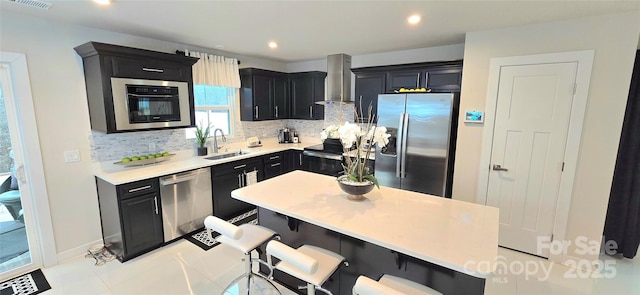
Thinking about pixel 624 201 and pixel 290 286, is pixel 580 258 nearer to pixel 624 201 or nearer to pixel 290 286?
pixel 624 201

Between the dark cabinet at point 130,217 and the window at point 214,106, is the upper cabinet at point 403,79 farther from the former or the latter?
the dark cabinet at point 130,217

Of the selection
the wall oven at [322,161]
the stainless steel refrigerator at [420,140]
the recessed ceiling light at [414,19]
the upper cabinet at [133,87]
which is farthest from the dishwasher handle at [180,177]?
the recessed ceiling light at [414,19]

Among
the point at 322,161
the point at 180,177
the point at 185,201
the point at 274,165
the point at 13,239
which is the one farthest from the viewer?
the point at 274,165

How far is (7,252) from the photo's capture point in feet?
8.78

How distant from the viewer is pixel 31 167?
8.53ft

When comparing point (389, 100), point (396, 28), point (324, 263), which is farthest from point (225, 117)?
point (324, 263)

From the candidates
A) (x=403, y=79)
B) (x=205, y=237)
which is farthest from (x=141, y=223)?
(x=403, y=79)

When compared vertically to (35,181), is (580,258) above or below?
below

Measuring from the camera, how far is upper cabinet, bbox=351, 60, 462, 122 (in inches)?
134

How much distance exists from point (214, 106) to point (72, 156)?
1854mm

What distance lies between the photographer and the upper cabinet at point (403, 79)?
11.1 ft

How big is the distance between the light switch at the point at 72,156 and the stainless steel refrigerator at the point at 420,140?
11.3 ft

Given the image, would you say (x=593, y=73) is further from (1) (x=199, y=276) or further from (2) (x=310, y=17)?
(1) (x=199, y=276)

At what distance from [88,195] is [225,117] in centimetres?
206
